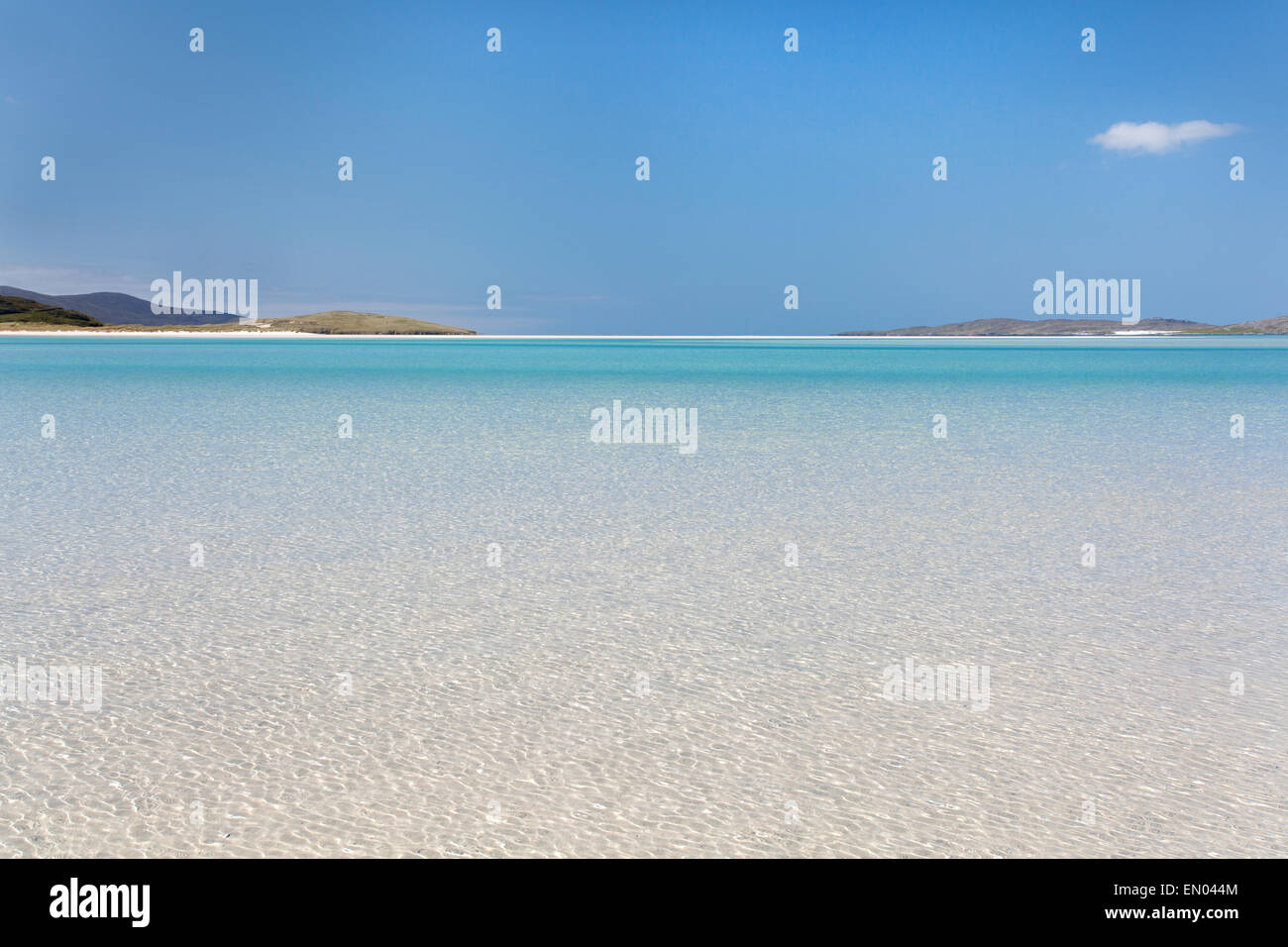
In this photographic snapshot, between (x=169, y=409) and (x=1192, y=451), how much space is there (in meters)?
18.2

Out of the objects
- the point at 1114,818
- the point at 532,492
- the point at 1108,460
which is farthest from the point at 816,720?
the point at 1108,460

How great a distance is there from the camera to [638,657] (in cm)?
480

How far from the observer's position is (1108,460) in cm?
1223

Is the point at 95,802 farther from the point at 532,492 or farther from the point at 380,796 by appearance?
the point at 532,492

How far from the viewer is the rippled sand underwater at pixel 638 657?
325cm

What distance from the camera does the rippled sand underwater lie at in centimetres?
325
